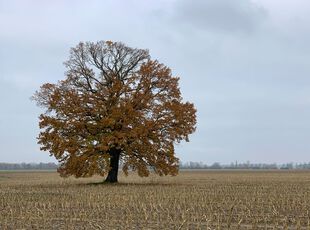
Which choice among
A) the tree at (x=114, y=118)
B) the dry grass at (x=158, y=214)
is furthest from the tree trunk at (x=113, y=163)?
the dry grass at (x=158, y=214)

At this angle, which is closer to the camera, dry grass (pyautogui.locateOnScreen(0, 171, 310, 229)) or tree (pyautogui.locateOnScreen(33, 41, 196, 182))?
dry grass (pyautogui.locateOnScreen(0, 171, 310, 229))

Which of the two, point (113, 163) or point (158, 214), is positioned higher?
point (113, 163)

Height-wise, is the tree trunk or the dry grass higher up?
the tree trunk

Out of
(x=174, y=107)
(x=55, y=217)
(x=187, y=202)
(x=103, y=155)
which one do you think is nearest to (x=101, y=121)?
(x=103, y=155)

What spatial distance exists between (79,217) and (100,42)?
27.5 metres

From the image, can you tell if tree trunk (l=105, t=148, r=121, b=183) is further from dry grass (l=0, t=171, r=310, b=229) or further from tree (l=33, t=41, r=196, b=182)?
dry grass (l=0, t=171, r=310, b=229)

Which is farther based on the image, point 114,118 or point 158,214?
point 114,118

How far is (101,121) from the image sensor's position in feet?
131

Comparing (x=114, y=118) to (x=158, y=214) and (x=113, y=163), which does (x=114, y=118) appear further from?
(x=158, y=214)

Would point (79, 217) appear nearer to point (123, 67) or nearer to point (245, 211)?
point (245, 211)

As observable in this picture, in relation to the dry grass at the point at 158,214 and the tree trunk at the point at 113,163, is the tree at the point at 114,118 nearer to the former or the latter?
the tree trunk at the point at 113,163

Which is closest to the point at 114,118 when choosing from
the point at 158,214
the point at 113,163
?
the point at 113,163

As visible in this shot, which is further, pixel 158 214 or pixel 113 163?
pixel 113 163

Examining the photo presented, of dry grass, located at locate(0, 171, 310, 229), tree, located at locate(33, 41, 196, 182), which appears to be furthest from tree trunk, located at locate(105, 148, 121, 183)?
dry grass, located at locate(0, 171, 310, 229)
